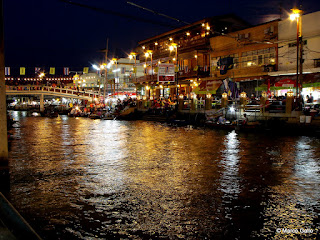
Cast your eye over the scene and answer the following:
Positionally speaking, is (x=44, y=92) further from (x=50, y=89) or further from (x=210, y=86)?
(x=210, y=86)

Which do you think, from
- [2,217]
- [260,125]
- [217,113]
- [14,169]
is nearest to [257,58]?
[217,113]

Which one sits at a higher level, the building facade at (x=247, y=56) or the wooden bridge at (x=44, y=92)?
the building facade at (x=247, y=56)

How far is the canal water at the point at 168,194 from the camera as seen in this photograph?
16.8 ft

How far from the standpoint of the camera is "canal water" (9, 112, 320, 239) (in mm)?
5133

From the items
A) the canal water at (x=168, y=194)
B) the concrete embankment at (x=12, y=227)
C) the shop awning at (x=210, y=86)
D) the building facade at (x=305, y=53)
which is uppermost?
the building facade at (x=305, y=53)

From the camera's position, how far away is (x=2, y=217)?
2.93 metres

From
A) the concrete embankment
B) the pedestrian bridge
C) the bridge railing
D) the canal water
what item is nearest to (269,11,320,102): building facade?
the canal water

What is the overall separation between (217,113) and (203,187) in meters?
20.1

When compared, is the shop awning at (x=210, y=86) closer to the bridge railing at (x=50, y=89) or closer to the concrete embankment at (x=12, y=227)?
the bridge railing at (x=50, y=89)

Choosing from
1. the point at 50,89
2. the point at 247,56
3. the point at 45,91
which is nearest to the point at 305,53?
the point at 247,56

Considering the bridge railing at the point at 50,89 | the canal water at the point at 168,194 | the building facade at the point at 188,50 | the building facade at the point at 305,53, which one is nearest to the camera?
the canal water at the point at 168,194

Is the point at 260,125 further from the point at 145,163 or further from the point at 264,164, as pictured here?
the point at 145,163

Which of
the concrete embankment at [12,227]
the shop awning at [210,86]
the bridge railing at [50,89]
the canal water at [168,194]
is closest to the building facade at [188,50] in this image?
the shop awning at [210,86]

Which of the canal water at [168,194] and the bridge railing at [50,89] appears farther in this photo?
the bridge railing at [50,89]
